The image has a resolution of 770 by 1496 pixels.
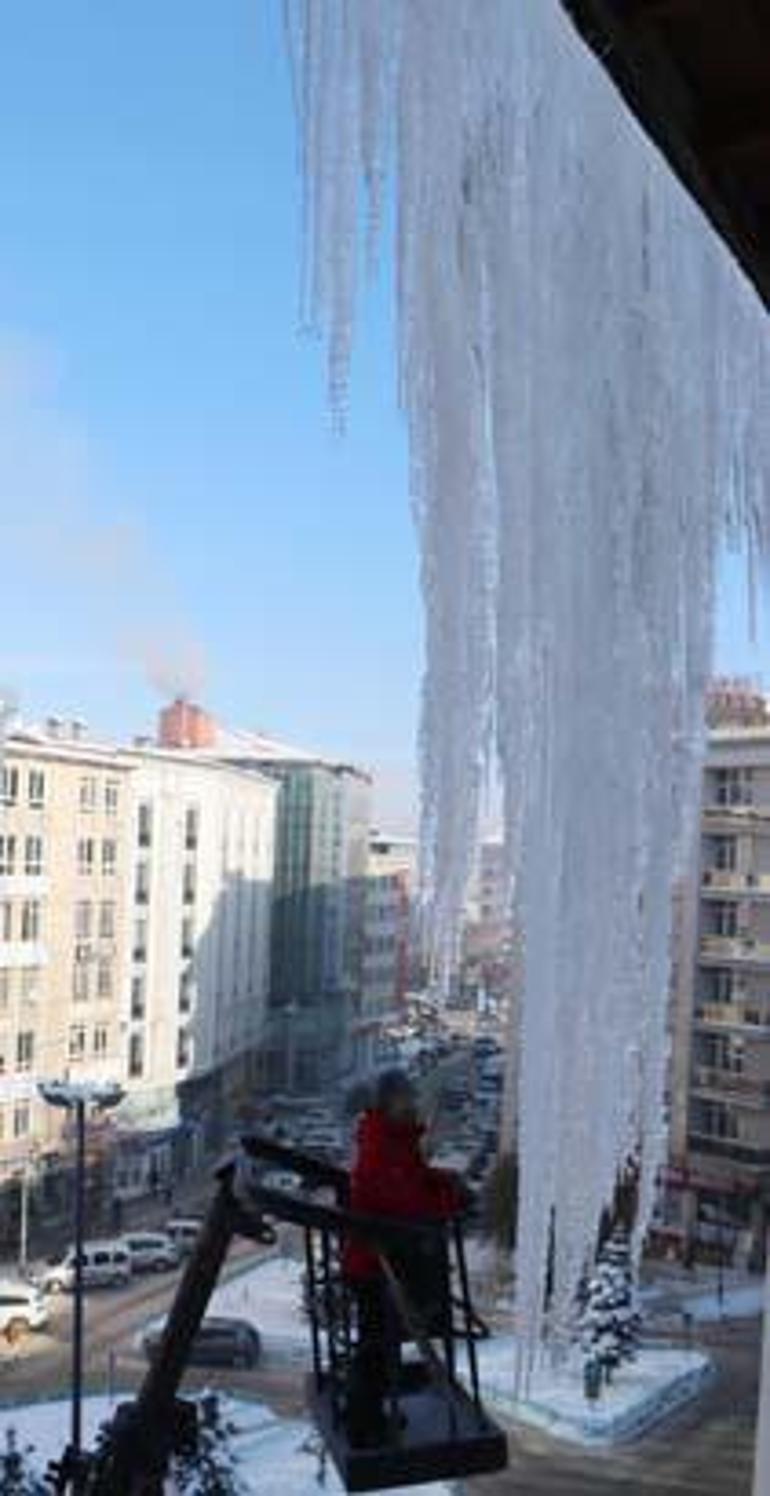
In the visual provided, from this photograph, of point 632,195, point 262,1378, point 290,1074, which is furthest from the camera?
point 290,1074

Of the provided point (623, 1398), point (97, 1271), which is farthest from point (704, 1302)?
point (97, 1271)

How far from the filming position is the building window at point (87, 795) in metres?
13.0

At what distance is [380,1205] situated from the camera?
1.14 metres

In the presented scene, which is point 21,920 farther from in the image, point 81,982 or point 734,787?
point 734,787

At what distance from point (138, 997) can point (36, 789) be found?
261 centimetres

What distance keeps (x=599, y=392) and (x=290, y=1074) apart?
1683 centimetres

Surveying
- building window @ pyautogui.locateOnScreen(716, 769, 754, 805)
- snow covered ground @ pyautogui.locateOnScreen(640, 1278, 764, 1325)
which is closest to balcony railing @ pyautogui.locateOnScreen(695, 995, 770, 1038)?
building window @ pyautogui.locateOnScreen(716, 769, 754, 805)

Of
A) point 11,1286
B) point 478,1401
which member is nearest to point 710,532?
point 478,1401

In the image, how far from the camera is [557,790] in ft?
4.17

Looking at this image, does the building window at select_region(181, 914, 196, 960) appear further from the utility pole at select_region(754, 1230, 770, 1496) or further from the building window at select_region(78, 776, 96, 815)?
the utility pole at select_region(754, 1230, 770, 1496)

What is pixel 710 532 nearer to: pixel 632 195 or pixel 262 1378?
pixel 632 195

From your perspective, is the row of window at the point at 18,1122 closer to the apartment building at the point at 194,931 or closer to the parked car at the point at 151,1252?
the apartment building at the point at 194,931

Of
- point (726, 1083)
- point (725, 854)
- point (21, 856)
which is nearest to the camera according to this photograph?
point (725, 854)

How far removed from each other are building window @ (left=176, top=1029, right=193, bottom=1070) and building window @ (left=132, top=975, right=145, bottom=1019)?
784 millimetres
